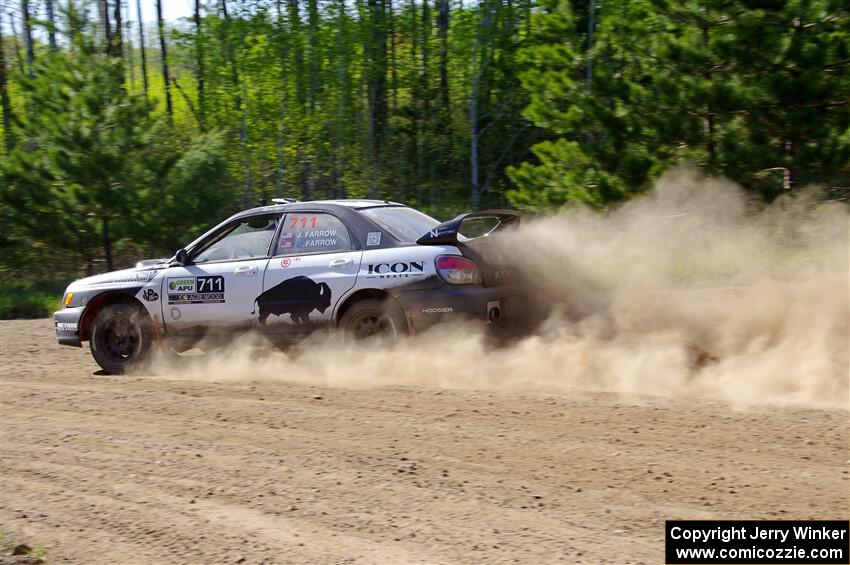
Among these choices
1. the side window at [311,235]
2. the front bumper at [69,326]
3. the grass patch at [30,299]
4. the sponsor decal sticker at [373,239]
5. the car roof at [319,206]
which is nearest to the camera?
the sponsor decal sticker at [373,239]

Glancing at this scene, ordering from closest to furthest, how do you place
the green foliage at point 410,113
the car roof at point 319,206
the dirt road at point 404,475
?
1. the dirt road at point 404,475
2. the car roof at point 319,206
3. the green foliage at point 410,113

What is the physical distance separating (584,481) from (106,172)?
15.3m

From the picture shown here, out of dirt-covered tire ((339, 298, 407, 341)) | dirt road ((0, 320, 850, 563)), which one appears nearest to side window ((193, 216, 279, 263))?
dirt-covered tire ((339, 298, 407, 341))

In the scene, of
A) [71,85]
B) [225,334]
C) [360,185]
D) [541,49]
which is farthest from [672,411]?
[360,185]

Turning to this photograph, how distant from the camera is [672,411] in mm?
6430

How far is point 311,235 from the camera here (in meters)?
8.74

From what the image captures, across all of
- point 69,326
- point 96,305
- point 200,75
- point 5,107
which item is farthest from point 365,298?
point 200,75

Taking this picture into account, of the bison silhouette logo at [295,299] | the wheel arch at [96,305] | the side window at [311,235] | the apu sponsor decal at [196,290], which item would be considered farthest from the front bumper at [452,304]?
the wheel arch at [96,305]

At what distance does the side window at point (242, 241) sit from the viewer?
353 inches

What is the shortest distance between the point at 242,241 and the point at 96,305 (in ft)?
6.16

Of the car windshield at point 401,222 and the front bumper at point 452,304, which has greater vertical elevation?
the car windshield at point 401,222

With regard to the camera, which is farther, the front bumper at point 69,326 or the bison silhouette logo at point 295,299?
the front bumper at point 69,326

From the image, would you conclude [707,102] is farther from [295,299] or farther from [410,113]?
[410,113]

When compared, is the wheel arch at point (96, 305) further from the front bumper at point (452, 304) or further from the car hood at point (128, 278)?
the front bumper at point (452, 304)
